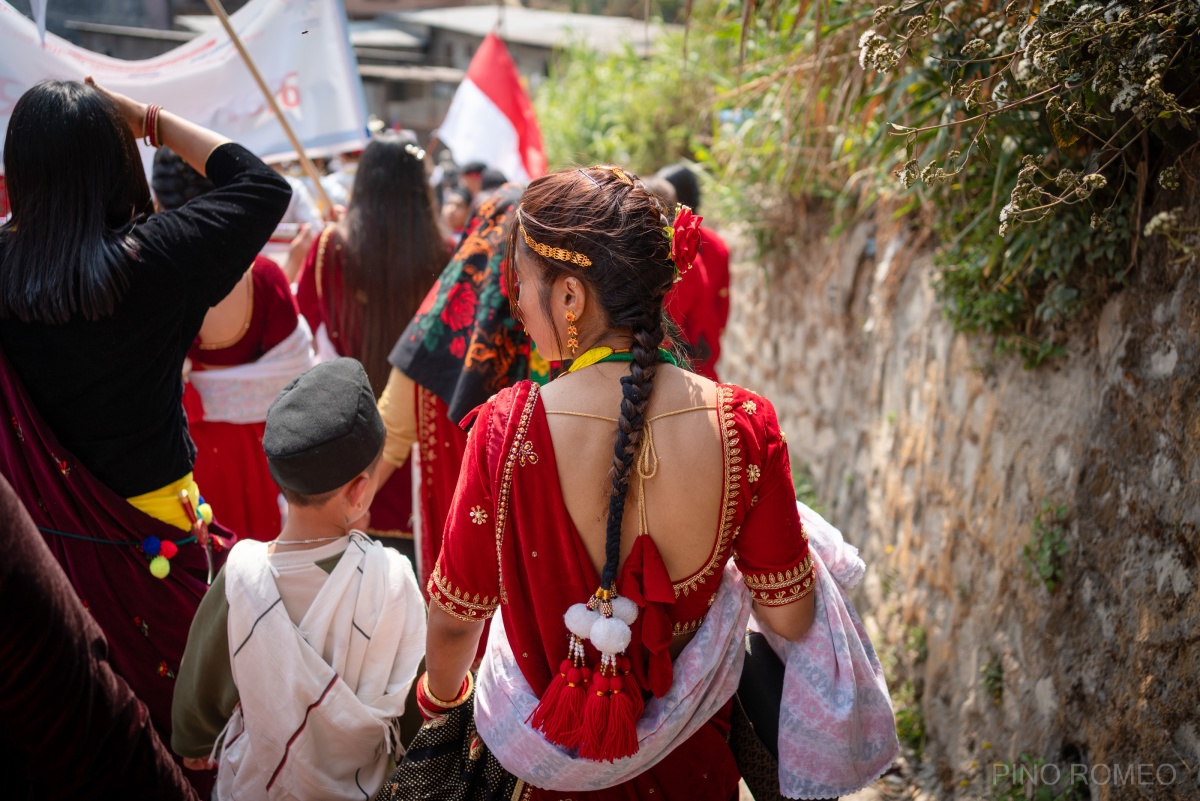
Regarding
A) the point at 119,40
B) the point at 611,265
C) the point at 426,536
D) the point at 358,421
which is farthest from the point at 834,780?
the point at 119,40

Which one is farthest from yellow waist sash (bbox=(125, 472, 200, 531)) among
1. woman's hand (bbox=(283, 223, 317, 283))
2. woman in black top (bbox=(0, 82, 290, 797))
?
woman's hand (bbox=(283, 223, 317, 283))

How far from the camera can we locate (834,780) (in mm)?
1648

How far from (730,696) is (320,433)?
0.95 metres

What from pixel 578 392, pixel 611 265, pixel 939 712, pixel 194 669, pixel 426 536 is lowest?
pixel 939 712

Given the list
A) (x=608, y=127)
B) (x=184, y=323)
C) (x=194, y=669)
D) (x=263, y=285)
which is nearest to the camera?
(x=194, y=669)

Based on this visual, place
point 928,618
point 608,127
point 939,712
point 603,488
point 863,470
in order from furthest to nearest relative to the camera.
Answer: point 608,127 < point 863,470 < point 928,618 < point 939,712 < point 603,488

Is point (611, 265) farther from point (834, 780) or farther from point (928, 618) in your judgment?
point (928, 618)

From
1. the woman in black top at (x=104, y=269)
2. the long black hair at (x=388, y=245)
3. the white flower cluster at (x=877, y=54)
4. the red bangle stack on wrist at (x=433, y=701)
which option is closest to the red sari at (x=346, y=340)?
the long black hair at (x=388, y=245)

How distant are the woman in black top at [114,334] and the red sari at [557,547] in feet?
2.72

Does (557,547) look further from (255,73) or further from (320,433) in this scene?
(255,73)

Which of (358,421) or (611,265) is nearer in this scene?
(611,265)

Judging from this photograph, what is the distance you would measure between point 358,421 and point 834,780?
1.16 m

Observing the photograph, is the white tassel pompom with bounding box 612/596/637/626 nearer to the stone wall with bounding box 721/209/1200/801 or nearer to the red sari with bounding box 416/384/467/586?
the red sari with bounding box 416/384/467/586

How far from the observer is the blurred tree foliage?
72.8 inches
